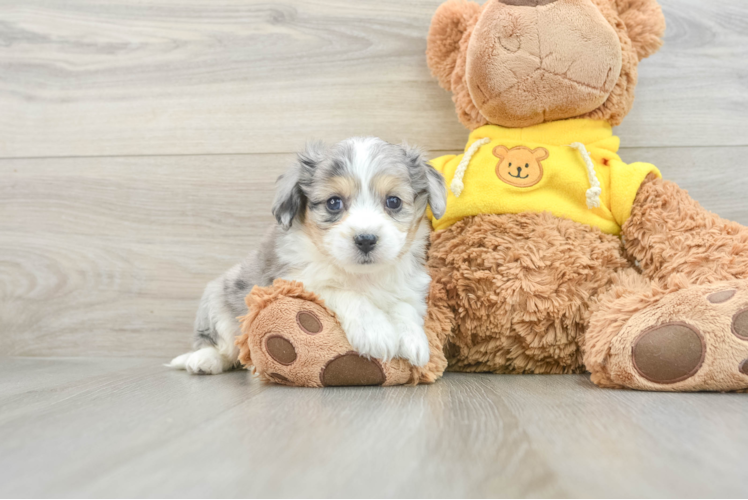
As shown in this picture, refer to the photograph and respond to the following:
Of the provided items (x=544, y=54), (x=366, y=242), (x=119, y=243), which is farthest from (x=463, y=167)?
(x=119, y=243)

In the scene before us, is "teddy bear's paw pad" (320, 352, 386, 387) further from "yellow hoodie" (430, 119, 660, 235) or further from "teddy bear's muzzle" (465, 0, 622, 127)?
"teddy bear's muzzle" (465, 0, 622, 127)

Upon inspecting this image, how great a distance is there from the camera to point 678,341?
1334 millimetres

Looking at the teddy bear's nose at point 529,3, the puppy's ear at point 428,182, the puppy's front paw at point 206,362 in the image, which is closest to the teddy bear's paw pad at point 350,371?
the puppy's ear at point 428,182

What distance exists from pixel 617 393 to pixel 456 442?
23.7 inches

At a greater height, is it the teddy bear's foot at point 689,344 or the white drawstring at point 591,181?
the white drawstring at point 591,181

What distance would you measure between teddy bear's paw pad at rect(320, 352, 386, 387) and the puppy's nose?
0.91ft

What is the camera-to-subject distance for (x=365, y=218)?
60.8 inches

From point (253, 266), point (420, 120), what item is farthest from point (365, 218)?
point (420, 120)

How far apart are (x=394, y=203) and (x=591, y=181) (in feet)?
2.04

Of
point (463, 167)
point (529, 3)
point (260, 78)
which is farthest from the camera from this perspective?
point (260, 78)

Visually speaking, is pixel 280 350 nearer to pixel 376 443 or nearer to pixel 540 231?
pixel 376 443

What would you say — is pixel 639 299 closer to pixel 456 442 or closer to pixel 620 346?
pixel 620 346

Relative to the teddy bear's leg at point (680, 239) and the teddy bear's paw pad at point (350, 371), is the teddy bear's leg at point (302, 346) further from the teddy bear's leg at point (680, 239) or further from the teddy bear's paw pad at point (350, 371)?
the teddy bear's leg at point (680, 239)

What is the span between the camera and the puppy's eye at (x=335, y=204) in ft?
5.34
